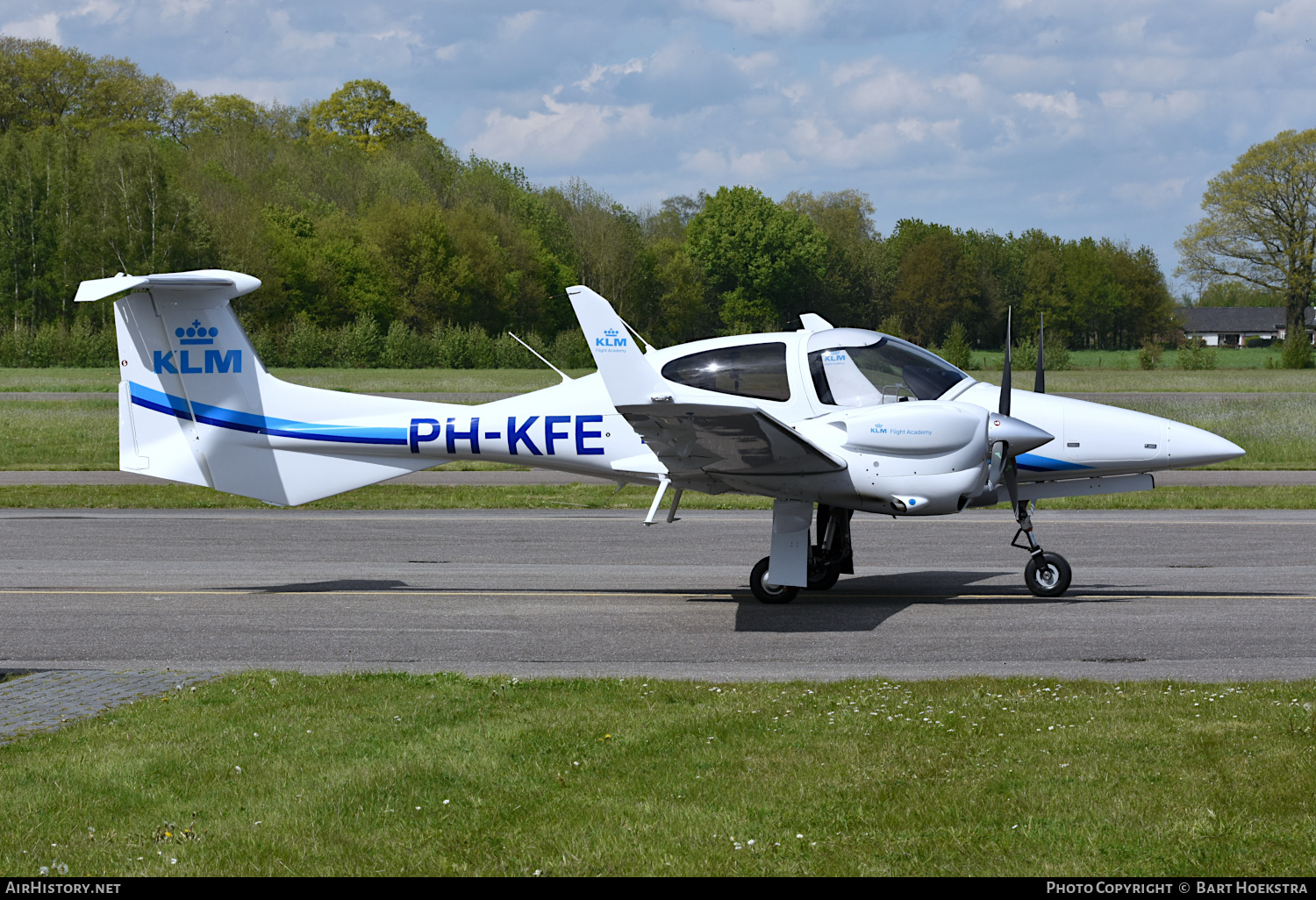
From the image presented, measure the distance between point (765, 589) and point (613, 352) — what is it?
286cm

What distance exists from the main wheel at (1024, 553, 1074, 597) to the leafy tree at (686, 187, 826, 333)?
73195mm

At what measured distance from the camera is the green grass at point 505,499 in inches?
784

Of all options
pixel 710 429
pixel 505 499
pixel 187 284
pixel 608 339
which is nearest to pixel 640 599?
pixel 710 429

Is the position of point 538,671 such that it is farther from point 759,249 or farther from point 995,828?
point 759,249

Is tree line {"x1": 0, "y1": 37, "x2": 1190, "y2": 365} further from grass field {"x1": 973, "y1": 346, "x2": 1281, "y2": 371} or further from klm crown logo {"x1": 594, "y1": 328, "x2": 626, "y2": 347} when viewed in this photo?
klm crown logo {"x1": 594, "y1": 328, "x2": 626, "y2": 347}

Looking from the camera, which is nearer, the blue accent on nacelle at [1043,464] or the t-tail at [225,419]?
the blue accent on nacelle at [1043,464]

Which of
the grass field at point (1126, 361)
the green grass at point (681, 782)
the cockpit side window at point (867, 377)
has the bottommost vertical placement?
the green grass at point (681, 782)

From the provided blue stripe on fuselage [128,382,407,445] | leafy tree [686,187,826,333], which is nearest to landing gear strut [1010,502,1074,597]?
blue stripe on fuselage [128,382,407,445]

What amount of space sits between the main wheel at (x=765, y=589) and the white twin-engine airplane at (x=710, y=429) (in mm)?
20

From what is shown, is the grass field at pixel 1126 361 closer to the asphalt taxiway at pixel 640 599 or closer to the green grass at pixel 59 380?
the green grass at pixel 59 380

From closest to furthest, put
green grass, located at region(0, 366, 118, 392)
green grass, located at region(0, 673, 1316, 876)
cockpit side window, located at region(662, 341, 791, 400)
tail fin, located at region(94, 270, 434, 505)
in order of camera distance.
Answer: green grass, located at region(0, 673, 1316, 876) < cockpit side window, located at region(662, 341, 791, 400) < tail fin, located at region(94, 270, 434, 505) < green grass, located at region(0, 366, 118, 392)

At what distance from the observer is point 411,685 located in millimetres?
8336

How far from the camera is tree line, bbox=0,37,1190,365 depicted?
66.9 m

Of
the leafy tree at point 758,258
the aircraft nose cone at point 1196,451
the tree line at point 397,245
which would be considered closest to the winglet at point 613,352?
the aircraft nose cone at point 1196,451
